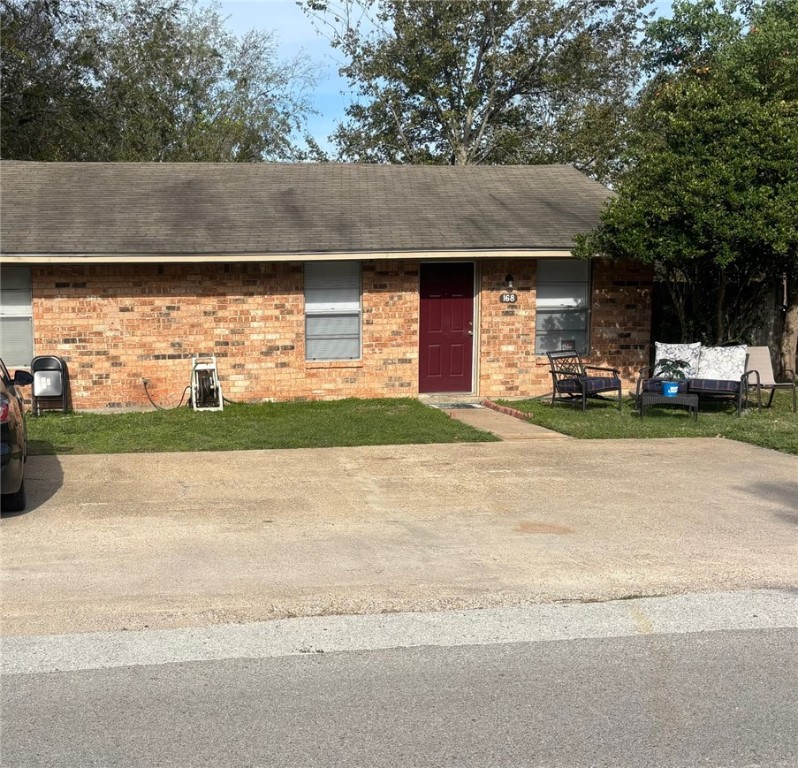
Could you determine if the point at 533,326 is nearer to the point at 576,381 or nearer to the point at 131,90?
the point at 576,381

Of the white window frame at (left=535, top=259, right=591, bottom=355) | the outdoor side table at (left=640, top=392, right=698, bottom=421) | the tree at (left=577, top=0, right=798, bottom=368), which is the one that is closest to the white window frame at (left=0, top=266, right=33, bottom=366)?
the white window frame at (left=535, top=259, right=591, bottom=355)

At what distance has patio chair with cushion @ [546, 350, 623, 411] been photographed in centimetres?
1314

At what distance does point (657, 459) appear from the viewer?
387 inches

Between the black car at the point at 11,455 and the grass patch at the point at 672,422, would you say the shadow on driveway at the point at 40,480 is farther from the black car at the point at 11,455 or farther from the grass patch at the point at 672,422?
the grass patch at the point at 672,422

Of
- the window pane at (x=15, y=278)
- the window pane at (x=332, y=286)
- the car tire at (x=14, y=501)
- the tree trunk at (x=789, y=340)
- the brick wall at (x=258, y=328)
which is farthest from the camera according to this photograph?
the tree trunk at (x=789, y=340)

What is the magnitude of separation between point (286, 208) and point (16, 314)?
4650mm

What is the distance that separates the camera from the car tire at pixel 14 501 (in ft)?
24.4

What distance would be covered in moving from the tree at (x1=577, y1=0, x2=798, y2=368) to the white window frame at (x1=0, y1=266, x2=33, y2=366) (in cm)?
833

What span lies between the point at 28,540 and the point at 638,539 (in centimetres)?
443

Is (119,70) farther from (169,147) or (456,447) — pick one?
(456,447)

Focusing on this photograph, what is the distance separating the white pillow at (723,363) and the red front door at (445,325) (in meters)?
3.76

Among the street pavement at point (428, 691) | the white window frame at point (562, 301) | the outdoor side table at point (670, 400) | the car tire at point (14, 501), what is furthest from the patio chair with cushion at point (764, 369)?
the car tire at point (14, 501)

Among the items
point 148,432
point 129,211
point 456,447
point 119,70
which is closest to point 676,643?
point 456,447

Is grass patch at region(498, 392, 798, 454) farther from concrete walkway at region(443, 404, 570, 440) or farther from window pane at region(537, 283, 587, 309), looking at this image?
window pane at region(537, 283, 587, 309)
